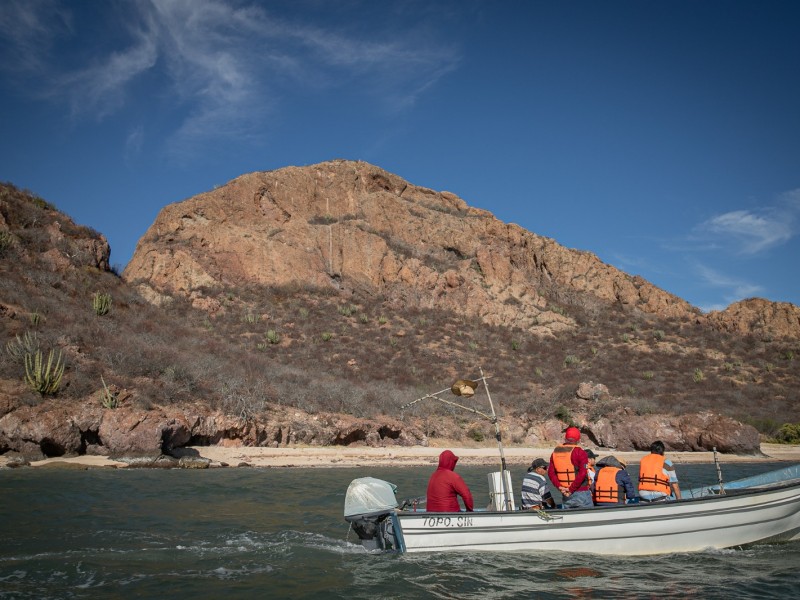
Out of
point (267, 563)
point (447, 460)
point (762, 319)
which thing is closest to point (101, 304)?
point (267, 563)

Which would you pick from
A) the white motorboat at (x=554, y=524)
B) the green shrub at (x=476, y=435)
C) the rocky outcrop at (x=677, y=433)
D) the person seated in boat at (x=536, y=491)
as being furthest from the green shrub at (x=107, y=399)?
the rocky outcrop at (x=677, y=433)

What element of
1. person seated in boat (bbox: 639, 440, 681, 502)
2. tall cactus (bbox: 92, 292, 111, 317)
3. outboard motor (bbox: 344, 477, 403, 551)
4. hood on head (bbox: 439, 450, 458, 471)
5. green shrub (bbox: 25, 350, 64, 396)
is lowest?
outboard motor (bbox: 344, 477, 403, 551)

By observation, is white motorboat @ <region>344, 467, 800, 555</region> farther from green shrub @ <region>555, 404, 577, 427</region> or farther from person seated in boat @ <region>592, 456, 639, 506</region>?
green shrub @ <region>555, 404, 577, 427</region>

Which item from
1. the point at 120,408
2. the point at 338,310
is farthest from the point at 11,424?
the point at 338,310

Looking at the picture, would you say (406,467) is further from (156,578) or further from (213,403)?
(156,578)

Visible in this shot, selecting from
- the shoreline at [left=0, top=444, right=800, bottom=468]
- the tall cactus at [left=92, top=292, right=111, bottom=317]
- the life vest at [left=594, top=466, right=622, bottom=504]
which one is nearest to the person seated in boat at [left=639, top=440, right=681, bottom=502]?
the life vest at [left=594, top=466, right=622, bottom=504]

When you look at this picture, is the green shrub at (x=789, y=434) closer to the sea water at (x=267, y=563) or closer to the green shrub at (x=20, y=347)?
the sea water at (x=267, y=563)

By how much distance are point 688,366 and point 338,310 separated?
2594 centimetres

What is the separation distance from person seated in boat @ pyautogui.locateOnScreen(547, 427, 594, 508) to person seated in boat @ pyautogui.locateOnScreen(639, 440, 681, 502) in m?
0.94

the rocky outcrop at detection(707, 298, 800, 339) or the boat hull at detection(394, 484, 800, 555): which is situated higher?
the rocky outcrop at detection(707, 298, 800, 339)

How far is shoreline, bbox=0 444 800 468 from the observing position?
53.1 ft

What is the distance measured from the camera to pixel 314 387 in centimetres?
2569

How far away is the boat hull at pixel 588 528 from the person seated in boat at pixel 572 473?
0.39m

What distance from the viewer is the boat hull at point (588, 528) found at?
8.22 m
